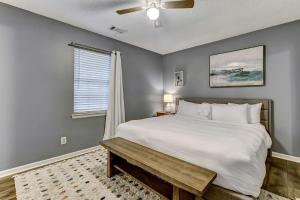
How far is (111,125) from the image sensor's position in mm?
3219

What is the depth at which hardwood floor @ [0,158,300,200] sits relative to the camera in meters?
1.71

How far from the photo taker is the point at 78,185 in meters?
1.87

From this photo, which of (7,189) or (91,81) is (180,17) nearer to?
(91,81)

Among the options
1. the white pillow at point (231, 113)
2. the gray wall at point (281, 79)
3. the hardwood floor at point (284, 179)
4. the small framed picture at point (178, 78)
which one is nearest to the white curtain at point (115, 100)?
the small framed picture at point (178, 78)

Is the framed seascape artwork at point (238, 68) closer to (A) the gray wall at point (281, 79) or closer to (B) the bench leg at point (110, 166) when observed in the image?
(A) the gray wall at point (281, 79)

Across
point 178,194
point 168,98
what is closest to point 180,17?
point 168,98

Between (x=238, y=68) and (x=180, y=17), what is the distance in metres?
1.67

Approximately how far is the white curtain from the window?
12 cm

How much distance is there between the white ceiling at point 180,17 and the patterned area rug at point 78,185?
7.90 ft

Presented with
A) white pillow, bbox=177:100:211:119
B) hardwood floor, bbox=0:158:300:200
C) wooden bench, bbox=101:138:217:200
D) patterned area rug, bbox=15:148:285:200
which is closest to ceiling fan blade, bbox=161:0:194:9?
wooden bench, bbox=101:138:217:200

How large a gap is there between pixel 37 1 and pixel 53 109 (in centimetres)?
160

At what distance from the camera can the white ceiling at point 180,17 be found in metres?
2.10

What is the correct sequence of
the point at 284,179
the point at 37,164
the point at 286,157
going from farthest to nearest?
the point at 286,157 < the point at 37,164 < the point at 284,179

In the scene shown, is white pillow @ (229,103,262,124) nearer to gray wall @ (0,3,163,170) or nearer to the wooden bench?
the wooden bench
